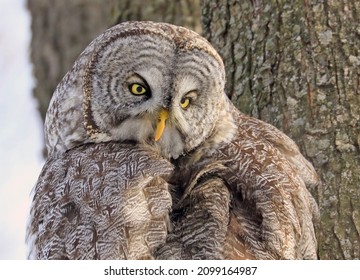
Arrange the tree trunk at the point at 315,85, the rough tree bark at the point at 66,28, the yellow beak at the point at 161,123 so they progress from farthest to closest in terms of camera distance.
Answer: the rough tree bark at the point at 66,28 < the tree trunk at the point at 315,85 < the yellow beak at the point at 161,123

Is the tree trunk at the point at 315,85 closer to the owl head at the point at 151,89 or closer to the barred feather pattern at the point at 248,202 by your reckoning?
the barred feather pattern at the point at 248,202

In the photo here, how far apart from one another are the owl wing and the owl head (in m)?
0.12

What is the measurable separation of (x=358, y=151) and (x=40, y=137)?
8.70 feet

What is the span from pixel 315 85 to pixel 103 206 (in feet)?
4.30

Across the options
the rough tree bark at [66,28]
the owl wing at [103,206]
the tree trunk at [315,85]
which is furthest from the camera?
the rough tree bark at [66,28]

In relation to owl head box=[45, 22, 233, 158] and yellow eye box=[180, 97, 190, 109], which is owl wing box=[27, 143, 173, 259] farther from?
yellow eye box=[180, 97, 190, 109]

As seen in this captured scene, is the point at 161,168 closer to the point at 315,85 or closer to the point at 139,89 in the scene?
the point at 139,89

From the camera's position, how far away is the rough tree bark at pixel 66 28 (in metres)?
6.67

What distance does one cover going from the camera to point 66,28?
6.75 m

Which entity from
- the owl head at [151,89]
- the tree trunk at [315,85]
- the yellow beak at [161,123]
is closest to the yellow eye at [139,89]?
the owl head at [151,89]

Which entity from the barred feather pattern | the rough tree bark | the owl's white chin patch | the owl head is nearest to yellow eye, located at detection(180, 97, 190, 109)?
the owl head

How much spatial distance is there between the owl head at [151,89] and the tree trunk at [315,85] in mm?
470

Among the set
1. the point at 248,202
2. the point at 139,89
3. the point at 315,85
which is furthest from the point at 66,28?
the point at 248,202
